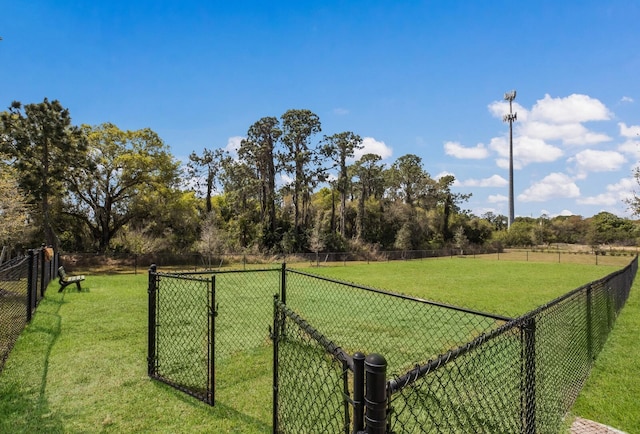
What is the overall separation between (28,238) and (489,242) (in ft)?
171

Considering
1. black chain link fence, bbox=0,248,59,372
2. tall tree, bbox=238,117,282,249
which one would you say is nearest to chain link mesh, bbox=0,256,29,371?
black chain link fence, bbox=0,248,59,372

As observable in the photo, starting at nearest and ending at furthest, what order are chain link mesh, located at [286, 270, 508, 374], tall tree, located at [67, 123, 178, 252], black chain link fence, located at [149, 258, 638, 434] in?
1. black chain link fence, located at [149, 258, 638, 434]
2. chain link mesh, located at [286, 270, 508, 374]
3. tall tree, located at [67, 123, 178, 252]

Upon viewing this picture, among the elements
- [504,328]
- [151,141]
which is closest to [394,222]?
[151,141]

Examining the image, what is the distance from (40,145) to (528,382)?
2664 centimetres

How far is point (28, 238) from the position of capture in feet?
74.8

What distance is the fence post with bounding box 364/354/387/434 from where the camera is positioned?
123 cm

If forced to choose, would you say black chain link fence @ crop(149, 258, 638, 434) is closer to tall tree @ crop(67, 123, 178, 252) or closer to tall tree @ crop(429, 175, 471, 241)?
tall tree @ crop(67, 123, 178, 252)

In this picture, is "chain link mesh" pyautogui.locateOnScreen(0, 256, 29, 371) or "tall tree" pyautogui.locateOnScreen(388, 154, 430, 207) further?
"tall tree" pyautogui.locateOnScreen(388, 154, 430, 207)

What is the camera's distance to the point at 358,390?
1373 millimetres

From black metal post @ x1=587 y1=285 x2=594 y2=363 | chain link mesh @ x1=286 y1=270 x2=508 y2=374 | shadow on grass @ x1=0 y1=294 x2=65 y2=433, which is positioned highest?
black metal post @ x1=587 y1=285 x2=594 y2=363

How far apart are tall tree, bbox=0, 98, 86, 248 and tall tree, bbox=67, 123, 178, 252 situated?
2948 millimetres

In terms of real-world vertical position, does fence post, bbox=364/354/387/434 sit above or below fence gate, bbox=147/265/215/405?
above

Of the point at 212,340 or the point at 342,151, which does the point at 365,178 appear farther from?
the point at 212,340

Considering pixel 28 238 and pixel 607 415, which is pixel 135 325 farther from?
pixel 28 238
